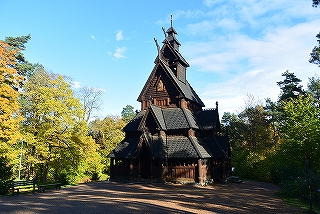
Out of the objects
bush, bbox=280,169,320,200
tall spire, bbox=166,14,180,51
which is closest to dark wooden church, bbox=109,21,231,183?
tall spire, bbox=166,14,180,51

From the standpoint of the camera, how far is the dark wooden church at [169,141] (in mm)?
23141

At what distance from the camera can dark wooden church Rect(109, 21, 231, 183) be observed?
23141mm

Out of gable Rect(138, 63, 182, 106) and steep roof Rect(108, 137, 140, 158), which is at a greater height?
gable Rect(138, 63, 182, 106)

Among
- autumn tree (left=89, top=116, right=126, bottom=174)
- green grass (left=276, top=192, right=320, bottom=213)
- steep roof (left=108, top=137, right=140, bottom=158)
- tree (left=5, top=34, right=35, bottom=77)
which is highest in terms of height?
→ tree (left=5, top=34, right=35, bottom=77)

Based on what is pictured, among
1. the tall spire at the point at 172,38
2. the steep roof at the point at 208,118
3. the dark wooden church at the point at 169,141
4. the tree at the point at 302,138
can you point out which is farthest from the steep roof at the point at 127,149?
the tree at the point at 302,138

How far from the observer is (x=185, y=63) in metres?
32.3

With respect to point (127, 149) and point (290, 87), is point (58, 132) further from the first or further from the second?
point (290, 87)

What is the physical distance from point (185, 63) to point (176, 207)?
23.7 meters

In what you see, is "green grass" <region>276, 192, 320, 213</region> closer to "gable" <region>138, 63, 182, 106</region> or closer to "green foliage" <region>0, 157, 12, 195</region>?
"gable" <region>138, 63, 182, 106</region>

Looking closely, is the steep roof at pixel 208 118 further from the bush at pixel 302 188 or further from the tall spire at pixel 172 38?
the bush at pixel 302 188

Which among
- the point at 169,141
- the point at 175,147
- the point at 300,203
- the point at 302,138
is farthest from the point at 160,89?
the point at 300,203

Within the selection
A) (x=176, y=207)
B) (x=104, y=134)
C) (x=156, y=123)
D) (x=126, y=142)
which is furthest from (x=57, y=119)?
(x=104, y=134)

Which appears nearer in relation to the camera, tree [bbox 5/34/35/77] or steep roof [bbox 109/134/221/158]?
A: steep roof [bbox 109/134/221/158]

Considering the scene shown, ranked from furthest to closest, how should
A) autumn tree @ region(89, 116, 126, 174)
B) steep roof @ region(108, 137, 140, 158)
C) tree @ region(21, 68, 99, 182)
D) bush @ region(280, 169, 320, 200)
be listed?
autumn tree @ region(89, 116, 126, 174) → steep roof @ region(108, 137, 140, 158) → tree @ region(21, 68, 99, 182) → bush @ region(280, 169, 320, 200)
